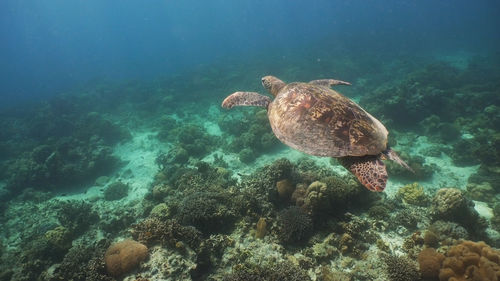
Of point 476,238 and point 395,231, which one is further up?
point 395,231

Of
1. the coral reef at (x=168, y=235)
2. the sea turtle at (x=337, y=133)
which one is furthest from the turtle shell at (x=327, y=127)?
the coral reef at (x=168, y=235)

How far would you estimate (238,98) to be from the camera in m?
7.53

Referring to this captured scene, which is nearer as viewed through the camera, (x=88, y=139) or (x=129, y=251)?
(x=129, y=251)

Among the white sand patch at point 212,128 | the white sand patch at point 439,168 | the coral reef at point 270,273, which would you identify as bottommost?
the white sand patch at point 439,168

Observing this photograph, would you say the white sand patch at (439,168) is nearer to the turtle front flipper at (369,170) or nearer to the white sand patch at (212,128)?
the turtle front flipper at (369,170)

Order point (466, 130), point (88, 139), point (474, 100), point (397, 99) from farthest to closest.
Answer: point (88, 139), point (474, 100), point (397, 99), point (466, 130)

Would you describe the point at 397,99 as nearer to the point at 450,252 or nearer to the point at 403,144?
the point at 403,144

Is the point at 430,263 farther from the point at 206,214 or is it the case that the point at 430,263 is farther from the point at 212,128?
the point at 212,128

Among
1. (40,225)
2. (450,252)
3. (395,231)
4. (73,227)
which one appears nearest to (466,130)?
(395,231)

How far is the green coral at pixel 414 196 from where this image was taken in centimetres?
739

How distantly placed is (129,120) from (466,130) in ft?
80.5

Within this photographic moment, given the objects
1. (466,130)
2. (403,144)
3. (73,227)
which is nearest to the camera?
(73,227)

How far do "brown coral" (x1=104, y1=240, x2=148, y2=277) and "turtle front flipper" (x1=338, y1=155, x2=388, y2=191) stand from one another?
454cm

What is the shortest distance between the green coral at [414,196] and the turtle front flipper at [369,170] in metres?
4.14
